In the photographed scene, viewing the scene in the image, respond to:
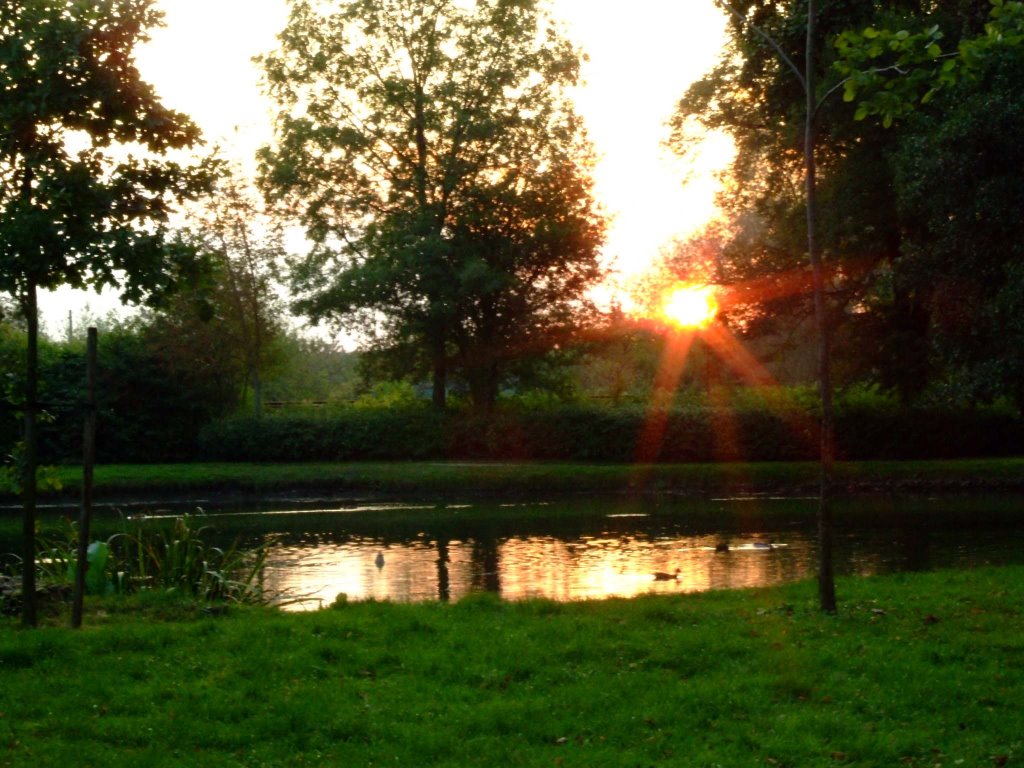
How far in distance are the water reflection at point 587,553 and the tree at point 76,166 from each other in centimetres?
504

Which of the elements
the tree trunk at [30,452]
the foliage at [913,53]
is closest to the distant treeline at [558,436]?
the foliage at [913,53]

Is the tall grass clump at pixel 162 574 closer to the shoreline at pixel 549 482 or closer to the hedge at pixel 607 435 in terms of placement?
the shoreline at pixel 549 482

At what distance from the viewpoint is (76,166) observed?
28.2ft

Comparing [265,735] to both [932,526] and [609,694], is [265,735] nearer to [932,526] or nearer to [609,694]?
[609,694]

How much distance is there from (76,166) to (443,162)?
30.5m

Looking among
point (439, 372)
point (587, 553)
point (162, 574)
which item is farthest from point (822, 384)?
point (439, 372)

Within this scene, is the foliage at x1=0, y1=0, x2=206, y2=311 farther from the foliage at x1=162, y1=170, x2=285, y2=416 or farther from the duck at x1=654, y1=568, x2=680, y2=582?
the foliage at x1=162, y1=170, x2=285, y2=416

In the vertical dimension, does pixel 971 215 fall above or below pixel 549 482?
above

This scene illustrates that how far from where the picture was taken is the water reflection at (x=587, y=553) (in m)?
15.1

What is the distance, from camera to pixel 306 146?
3878 centimetres

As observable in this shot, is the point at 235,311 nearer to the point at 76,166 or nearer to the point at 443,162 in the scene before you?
the point at 443,162

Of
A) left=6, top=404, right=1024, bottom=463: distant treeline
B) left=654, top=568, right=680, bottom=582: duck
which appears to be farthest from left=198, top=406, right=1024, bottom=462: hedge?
left=654, top=568, right=680, bottom=582: duck

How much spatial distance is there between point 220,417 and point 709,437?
16189 mm

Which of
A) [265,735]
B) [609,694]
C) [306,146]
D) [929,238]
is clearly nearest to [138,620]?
[265,735]
